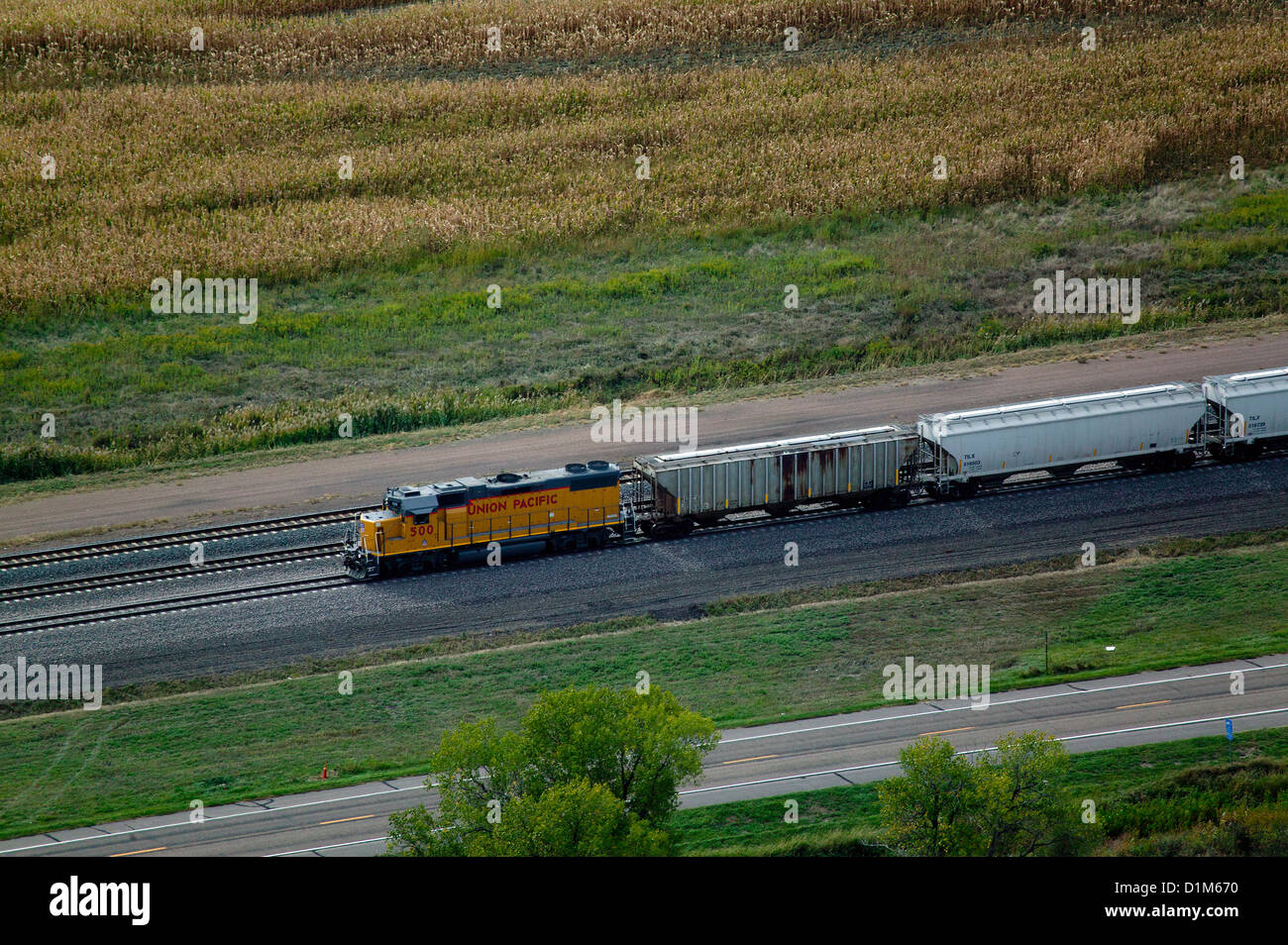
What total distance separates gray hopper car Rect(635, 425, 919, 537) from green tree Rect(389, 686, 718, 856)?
18.2 metres

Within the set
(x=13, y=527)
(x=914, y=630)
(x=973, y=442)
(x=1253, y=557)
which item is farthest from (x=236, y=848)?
(x=1253, y=557)

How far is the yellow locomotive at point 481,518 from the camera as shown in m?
45.2

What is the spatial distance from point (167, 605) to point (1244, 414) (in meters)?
36.0

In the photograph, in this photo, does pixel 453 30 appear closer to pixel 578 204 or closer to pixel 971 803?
pixel 578 204

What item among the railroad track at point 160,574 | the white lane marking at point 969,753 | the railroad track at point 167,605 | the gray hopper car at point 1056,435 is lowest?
the white lane marking at point 969,753

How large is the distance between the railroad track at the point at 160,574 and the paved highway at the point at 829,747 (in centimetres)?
1368

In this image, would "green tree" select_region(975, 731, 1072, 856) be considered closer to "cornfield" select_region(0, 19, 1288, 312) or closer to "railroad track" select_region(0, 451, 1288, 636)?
"railroad track" select_region(0, 451, 1288, 636)

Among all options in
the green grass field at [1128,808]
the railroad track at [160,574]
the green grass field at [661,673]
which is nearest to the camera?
the green grass field at [1128,808]

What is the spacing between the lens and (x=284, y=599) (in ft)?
145

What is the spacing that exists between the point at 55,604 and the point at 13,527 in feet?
21.9

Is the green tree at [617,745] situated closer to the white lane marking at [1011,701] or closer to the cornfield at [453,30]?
the white lane marking at [1011,701]

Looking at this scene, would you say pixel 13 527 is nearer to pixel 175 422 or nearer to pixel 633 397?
pixel 175 422

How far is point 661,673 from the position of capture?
39.4 metres

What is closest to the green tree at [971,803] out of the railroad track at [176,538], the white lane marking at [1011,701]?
the white lane marking at [1011,701]
